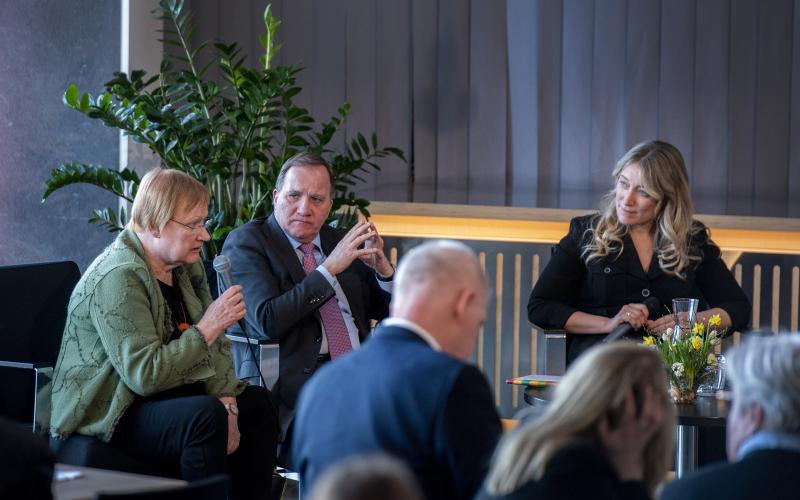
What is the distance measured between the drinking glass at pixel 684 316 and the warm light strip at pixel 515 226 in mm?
1985

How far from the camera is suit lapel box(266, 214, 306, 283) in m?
4.08

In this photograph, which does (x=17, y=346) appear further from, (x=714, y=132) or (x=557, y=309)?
(x=714, y=132)

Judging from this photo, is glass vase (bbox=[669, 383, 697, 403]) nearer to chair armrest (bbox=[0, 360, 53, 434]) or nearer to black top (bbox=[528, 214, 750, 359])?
black top (bbox=[528, 214, 750, 359])

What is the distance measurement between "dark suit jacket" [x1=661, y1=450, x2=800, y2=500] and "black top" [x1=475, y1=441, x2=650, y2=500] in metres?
0.28

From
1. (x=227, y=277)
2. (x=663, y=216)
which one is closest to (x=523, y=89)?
(x=663, y=216)

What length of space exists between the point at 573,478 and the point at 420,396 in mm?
362

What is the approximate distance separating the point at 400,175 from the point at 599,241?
1755mm

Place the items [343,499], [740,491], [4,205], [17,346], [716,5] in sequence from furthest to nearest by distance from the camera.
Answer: [716,5]
[4,205]
[17,346]
[740,491]
[343,499]

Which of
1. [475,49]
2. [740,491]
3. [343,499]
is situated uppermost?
[475,49]

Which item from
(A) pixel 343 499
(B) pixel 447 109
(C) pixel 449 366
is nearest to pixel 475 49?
(B) pixel 447 109

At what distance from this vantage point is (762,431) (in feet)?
6.58

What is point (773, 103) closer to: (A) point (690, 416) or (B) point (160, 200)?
(A) point (690, 416)

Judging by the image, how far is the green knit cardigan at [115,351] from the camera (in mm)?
3354

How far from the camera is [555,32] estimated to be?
5.91 meters
